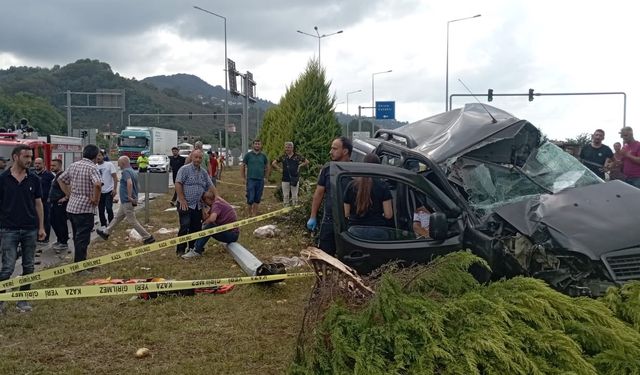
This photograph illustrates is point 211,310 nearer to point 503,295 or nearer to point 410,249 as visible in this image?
point 410,249

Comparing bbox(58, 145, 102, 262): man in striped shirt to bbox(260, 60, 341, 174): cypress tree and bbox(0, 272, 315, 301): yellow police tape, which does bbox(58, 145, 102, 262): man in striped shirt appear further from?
bbox(260, 60, 341, 174): cypress tree

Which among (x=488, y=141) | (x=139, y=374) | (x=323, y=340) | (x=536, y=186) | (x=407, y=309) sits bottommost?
(x=139, y=374)

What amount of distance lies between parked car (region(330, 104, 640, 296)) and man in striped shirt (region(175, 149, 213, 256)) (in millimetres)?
3686

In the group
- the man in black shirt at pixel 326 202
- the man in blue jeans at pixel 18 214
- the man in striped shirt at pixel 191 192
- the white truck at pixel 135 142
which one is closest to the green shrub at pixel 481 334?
the man in black shirt at pixel 326 202

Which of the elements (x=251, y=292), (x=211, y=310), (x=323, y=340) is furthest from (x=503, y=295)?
(x=251, y=292)

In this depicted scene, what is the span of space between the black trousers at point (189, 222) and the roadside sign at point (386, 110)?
1237 inches

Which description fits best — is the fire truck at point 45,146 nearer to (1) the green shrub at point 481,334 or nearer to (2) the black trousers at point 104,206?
(2) the black trousers at point 104,206

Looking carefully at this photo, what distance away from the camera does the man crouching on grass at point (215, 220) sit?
28.2ft

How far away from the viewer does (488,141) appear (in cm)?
552

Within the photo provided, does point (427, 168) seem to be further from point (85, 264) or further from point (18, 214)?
point (18, 214)

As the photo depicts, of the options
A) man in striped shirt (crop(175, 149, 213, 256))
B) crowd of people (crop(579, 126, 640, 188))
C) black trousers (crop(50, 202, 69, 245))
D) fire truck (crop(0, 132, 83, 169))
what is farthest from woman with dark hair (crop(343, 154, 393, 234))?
fire truck (crop(0, 132, 83, 169))

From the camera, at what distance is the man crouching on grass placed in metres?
8.59

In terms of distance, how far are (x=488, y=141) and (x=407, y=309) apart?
3163mm

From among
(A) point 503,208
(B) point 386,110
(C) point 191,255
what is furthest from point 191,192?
(B) point 386,110
